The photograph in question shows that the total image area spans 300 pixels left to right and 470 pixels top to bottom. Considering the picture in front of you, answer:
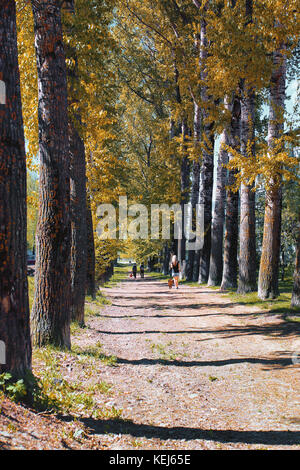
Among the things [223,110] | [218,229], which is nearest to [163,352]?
[223,110]

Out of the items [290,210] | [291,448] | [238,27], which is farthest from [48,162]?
[290,210]

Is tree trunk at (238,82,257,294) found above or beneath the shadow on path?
above

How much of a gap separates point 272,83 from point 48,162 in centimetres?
927

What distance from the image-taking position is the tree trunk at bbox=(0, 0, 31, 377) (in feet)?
15.6

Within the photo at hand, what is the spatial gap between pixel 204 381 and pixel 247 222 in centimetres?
949

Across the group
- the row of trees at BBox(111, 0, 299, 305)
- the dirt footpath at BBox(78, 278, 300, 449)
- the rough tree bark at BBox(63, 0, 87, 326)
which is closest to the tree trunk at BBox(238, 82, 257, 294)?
the row of trees at BBox(111, 0, 299, 305)

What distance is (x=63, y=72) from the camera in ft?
23.9

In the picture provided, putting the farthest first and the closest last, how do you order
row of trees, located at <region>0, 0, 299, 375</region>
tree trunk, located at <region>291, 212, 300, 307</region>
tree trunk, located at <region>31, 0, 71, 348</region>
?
tree trunk, located at <region>291, 212, 300, 307</region> < tree trunk, located at <region>31, 0, 71, 348</region> < row of trees, located at <region>0, 0, 299, 375</region>

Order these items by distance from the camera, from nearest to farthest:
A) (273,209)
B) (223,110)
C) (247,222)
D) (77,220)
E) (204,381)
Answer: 1. (204,381)
2. (77,220)
3. (273,209)
4. (247,222)
5. (223,110)

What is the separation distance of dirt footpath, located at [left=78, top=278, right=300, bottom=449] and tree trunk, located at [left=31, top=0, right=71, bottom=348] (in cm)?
153

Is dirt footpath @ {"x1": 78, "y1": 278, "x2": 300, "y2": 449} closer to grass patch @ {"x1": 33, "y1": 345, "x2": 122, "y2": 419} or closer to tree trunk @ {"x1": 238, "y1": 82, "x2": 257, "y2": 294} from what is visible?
grass patch @ {"x1": 33, "y1": 345, "x2": 122, "y2": 419}

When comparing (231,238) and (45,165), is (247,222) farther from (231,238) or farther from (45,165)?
(45,165)

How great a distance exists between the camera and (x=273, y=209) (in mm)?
13203

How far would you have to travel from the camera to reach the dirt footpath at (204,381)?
469cm
